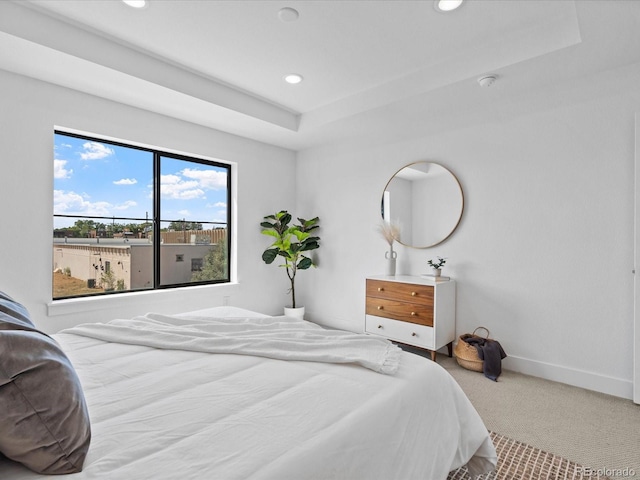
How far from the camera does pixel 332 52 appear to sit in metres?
2.69

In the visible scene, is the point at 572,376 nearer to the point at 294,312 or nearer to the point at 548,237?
the point at 548,237

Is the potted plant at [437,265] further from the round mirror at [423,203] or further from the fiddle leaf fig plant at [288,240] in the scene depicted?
the fiddle leaf fig plant at [288,240]

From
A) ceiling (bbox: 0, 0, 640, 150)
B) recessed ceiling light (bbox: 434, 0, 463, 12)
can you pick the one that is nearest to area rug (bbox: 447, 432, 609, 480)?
ceiling (bbox: 0, 0, 640, 150)

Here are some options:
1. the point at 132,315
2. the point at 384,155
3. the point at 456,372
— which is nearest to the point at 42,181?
the point at 132,315

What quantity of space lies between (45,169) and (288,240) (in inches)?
100

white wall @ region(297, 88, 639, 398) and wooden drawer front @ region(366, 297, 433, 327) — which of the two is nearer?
white wall @ region(297, 88, 639, 398)

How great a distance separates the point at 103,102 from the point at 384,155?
115 inches

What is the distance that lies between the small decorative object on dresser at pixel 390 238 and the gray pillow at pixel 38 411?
3.22m

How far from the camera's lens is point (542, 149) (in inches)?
119

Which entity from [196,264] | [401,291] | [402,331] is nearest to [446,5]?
[401,291]

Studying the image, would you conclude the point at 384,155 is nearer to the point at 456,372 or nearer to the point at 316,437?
the point at 456,372

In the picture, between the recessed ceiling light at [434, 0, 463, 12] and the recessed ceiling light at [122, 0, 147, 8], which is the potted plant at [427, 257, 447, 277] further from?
the recessed ceiling light at [122, 0, 147, 8]

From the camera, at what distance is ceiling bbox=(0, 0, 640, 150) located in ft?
7.18

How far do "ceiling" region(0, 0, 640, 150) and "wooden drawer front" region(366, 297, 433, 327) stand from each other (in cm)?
189
